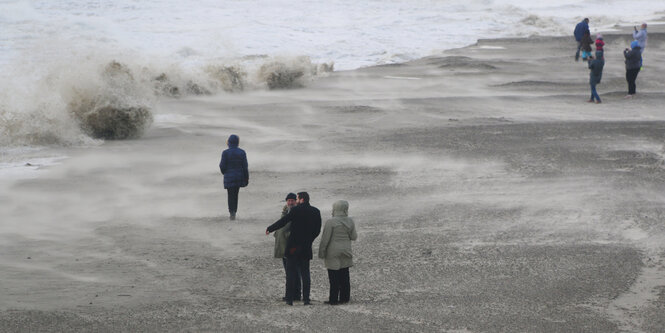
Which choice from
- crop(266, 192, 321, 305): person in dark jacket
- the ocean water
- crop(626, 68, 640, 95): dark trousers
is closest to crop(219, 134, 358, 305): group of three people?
crop(266, 192, 321, 305): person in dark jacket

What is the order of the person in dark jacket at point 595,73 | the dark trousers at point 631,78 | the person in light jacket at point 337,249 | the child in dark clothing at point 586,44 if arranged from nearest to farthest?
the person in light jacket at point 337,249 → the person in dark jacket at point 595,73 → the dark trousers at point 631,78 → the child in dark clothing at point 586,44

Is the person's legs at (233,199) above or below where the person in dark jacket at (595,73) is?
below

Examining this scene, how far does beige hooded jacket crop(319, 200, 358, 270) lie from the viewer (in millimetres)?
8906

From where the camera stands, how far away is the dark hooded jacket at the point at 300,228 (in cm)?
895

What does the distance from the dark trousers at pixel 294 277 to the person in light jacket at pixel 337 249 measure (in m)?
0.25

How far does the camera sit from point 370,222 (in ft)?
41.0

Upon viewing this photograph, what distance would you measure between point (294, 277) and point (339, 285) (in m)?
0.46

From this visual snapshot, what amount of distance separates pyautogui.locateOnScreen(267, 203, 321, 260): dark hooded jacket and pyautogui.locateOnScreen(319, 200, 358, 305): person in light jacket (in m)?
0.15

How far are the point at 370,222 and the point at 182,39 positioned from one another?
38.7 meters

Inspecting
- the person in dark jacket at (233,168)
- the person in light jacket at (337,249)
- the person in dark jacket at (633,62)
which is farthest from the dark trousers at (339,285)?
the person in dark jacket at (633,62)

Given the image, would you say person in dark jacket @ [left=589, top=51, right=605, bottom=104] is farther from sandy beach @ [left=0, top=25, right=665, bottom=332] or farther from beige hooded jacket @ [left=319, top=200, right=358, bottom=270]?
beige hooded jacket @ [left=319, top=200, right=358, bottom=270]

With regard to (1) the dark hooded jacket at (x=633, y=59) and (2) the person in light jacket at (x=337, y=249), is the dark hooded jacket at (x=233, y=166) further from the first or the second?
(1) the dark hooded jacket at (x=633, y=59)

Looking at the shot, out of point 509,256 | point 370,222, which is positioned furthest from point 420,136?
point 509,256

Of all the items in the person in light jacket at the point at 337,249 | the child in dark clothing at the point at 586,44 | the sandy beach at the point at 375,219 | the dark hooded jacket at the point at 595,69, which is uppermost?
the child in dark clothing at the point at 586,44
